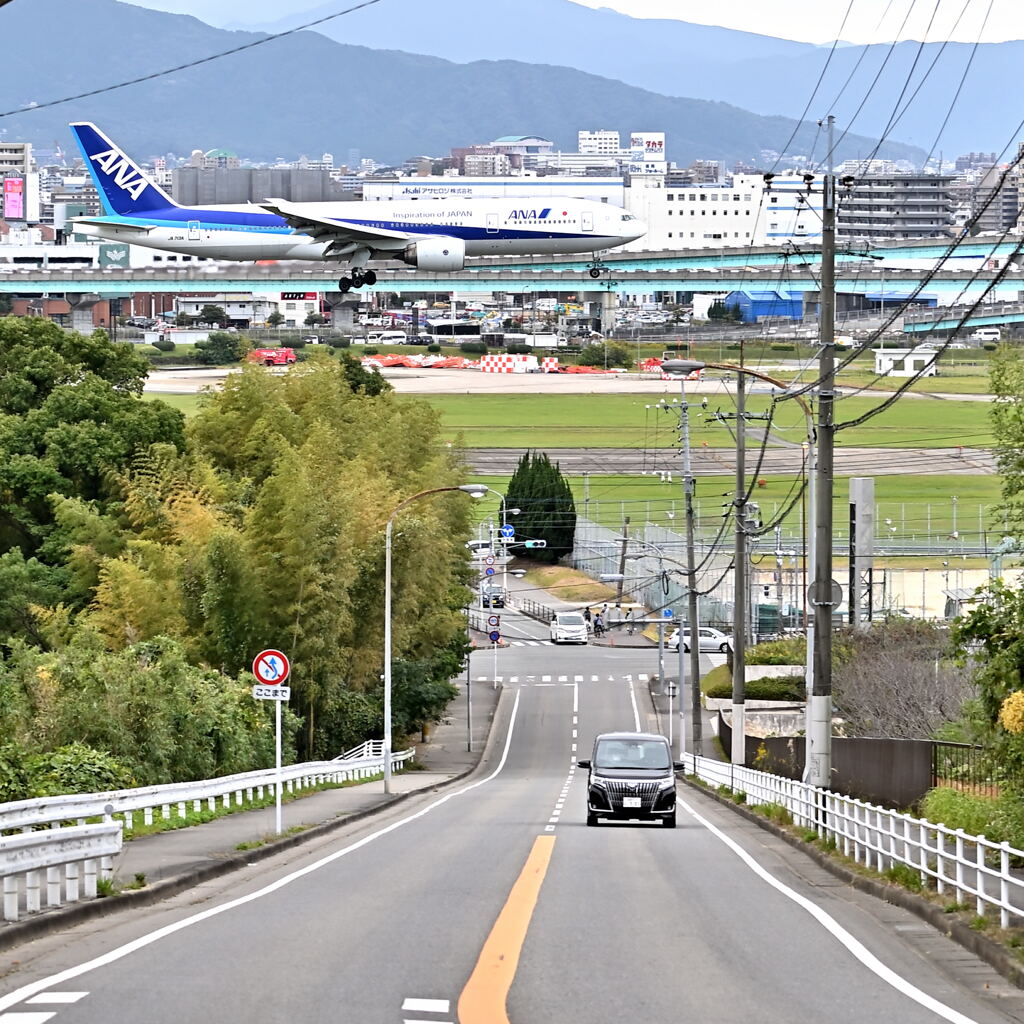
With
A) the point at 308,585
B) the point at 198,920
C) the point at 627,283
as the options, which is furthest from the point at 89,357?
the point at 627,283

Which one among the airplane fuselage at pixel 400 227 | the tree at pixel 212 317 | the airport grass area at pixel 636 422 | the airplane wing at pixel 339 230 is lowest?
the airport grass area at pixel 636 422

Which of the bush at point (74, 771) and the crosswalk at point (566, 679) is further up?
the bush at point (74, 771)

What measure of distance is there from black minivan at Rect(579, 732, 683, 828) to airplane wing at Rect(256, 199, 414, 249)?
147ft

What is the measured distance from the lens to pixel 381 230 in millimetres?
71375

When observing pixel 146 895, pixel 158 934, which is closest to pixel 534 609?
pixel 146 895

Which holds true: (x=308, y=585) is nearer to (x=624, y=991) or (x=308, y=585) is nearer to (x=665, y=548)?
(x=624, y=991)

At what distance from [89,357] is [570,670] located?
23615mm

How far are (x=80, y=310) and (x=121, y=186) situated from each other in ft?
187

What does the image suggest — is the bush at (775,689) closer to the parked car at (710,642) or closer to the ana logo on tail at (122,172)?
the parked car at (710,642)

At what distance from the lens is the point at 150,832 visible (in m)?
20.8

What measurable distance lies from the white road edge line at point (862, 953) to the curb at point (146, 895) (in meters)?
5.28

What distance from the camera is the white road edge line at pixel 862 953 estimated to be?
9.53 metres

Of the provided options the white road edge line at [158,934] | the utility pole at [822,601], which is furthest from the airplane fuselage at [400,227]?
the white road edge line at [158,934]

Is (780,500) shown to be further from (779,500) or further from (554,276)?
(554,276)
